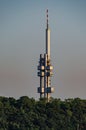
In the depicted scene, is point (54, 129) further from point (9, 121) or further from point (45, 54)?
point (45, 54)

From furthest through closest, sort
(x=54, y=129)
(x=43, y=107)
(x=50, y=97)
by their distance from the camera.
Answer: (x=50, y=97), (x=43, y=107), (x=54, y=129)

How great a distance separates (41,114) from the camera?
122812 millimetres

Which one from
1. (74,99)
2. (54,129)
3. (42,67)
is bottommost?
(54,129)

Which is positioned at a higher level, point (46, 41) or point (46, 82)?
point (46, 41)

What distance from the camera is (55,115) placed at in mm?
120750

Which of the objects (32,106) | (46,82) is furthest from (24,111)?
(46,82)

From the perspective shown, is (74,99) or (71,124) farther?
(74,99)

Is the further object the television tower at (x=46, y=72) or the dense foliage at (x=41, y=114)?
the television tower at (x=46, y=72)

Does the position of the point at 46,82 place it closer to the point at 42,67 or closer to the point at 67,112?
the point at 42,67

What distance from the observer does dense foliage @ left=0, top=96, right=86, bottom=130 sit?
378 ft

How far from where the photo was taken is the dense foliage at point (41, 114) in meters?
115

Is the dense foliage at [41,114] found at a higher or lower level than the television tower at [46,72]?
lower

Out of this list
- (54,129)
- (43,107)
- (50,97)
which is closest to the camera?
(54,129)

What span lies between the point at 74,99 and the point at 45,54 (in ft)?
57.9
